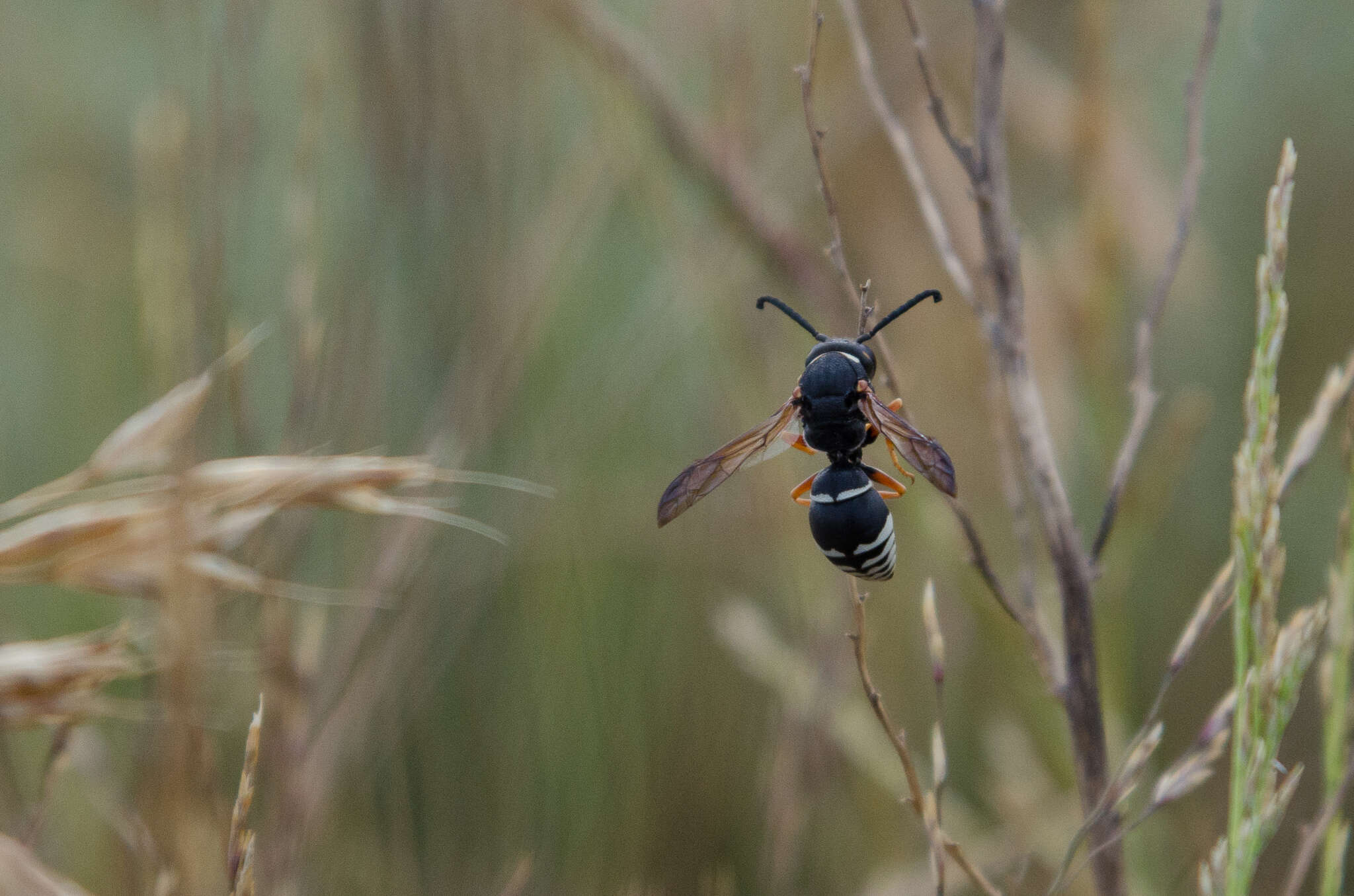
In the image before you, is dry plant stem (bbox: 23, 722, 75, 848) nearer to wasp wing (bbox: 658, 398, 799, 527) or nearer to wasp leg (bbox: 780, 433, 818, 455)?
wasp wing (bbox: 658, 398, 799, 527)

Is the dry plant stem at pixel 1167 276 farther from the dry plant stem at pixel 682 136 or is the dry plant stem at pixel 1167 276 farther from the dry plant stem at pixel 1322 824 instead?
the dry plant stem at pixel 682 136

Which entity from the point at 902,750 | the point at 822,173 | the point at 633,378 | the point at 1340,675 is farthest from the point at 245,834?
the point at 633,378

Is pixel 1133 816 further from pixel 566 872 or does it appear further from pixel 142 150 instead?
pixel 142 150

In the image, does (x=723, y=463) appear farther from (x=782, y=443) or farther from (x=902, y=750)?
(x=902, y=750)

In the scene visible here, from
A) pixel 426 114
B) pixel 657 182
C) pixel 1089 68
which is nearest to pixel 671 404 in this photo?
pixel 657 182

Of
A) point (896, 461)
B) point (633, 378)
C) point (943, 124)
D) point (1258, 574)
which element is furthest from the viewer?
point (633, 378)

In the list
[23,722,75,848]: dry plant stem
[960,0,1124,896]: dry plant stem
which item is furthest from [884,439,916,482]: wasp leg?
[23,722,75,848]: dry plant stem

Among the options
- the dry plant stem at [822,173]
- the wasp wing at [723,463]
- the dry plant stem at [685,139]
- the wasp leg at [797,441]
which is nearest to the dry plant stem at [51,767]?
the wasp wing at [723,463]
